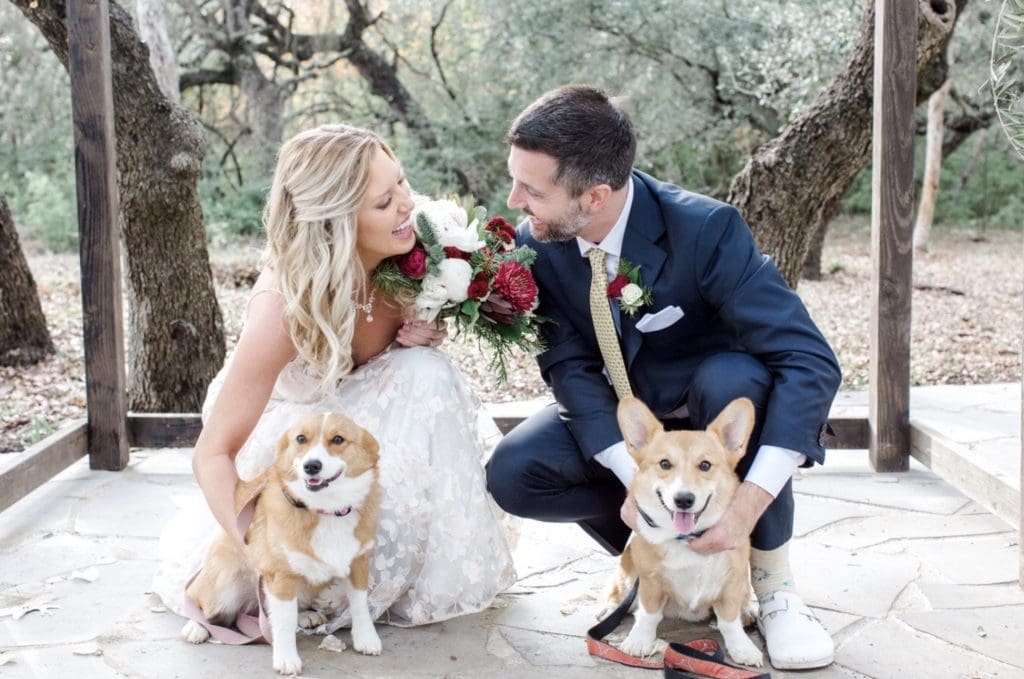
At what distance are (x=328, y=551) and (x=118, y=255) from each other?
242 cm

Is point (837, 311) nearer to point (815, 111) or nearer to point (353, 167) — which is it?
point (815, 111)

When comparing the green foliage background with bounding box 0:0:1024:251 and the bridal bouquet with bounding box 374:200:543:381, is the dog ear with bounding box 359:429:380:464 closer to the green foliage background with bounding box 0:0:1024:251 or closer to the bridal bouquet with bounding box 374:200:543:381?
the bridal bouquet with bounding box 374:200:543:381

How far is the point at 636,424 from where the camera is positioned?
9.23 feet

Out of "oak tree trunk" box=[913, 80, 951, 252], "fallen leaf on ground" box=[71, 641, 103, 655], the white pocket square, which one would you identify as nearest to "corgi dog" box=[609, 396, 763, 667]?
the white pocket square

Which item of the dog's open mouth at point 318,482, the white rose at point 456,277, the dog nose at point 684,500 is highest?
the white rose at point 456,277

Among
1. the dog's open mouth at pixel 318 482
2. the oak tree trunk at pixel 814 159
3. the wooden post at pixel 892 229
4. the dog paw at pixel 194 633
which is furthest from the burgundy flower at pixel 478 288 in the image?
the oak tree trunk at pixel 814 159

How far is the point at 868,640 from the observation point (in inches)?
119

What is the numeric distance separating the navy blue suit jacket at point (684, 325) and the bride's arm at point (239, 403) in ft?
2.65

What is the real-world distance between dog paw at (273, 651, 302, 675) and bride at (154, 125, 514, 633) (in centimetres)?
27

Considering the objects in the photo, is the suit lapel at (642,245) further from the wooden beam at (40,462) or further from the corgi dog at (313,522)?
the wooden beam at (40,462)

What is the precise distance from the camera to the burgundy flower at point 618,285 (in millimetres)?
3107

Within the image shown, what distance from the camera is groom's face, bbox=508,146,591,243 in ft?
10.0

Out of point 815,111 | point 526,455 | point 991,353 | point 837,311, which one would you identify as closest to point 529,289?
point 526,455

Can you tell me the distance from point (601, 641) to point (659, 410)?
2.35 ft
